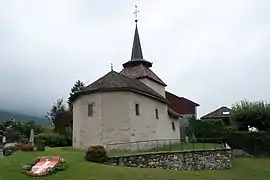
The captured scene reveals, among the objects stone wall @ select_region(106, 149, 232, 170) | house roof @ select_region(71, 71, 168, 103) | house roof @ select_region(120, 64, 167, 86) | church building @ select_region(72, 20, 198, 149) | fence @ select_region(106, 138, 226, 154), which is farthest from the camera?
house roof @ select_region(120, 64, 167, 86)

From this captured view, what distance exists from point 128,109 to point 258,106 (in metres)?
17.6

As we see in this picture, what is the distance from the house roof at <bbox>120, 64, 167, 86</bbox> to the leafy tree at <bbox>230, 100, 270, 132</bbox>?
455 inches

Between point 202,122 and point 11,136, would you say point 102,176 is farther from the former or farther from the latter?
point 11,136

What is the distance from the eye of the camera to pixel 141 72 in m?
48.8

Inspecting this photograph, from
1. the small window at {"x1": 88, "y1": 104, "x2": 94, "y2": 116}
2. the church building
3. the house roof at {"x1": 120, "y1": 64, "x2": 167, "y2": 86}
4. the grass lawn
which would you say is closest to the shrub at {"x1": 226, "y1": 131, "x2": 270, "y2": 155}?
the church building

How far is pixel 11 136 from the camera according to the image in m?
61.3

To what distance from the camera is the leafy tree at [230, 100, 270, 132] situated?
43.1 meters

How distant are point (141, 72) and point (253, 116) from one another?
49.6 feet

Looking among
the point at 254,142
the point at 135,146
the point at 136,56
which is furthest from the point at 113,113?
the point at 136,56

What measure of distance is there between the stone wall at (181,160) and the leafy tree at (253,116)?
13.3m

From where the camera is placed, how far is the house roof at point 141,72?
4833cm

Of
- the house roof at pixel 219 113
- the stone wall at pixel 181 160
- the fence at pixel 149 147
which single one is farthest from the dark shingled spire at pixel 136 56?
the stone wall at pixel 181 160

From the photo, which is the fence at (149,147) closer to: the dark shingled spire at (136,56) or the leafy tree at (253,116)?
the leafy tree at (253,116)

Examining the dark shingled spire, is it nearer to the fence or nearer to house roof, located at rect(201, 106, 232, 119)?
the fence
